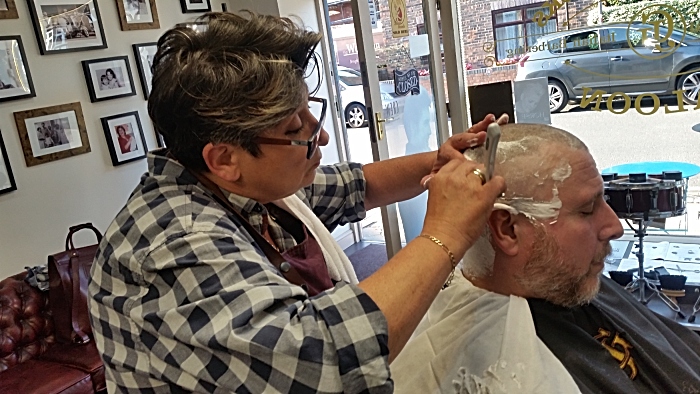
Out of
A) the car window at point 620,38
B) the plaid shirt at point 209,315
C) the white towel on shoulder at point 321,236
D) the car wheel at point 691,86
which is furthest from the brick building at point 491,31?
the plaid shirt at point 209,315

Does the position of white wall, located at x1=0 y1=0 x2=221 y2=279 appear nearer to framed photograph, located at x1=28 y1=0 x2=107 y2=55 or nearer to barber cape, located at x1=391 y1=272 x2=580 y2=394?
framed photograph, located at x1=28 y1=0 x2=107 y2=55

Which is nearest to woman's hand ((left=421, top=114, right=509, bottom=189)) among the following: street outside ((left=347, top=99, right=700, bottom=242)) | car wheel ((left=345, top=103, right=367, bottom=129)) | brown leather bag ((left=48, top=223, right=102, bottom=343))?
street outside ((left=347, top=99, right=700, bottom=242))

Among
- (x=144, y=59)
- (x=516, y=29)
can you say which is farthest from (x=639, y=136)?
(x=144, y=59)

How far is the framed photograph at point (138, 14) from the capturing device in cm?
293

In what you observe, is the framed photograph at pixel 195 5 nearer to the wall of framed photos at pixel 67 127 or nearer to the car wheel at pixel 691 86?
the wall of framed photos at pixel 67 127

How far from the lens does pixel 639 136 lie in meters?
2.57

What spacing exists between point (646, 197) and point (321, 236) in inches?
72.2

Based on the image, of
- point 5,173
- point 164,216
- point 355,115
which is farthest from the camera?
point 355,115

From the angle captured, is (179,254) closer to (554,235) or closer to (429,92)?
(554,235)

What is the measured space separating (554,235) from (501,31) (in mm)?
1880

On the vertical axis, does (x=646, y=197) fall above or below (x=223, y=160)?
below

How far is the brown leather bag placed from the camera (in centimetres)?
243

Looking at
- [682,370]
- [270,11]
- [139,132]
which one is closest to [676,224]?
[682,370]

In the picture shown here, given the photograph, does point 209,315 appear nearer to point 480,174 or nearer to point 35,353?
point 480,174
